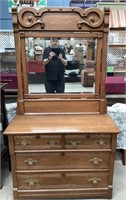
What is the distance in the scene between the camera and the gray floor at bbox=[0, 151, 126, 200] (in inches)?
75.1

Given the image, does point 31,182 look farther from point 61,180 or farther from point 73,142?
point 73,142

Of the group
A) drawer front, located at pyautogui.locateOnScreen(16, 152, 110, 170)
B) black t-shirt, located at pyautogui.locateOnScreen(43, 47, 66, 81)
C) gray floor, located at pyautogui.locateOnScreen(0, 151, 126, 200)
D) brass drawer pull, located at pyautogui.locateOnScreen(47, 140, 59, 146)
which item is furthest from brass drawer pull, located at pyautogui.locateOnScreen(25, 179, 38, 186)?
black t-shirt, located at pyautogui.locateOnScreen(43, 47, 66, 81)

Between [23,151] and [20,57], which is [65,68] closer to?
[20,57]

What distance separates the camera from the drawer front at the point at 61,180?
5.79 feet

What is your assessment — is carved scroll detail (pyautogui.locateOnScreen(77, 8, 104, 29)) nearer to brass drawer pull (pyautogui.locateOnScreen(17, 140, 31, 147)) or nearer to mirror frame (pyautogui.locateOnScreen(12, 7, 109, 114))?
mirror frame (pyautogui.locateOnScreen(12, 7, 109, 114))

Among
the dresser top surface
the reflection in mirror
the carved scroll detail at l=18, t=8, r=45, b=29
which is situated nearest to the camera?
the dresser top surface

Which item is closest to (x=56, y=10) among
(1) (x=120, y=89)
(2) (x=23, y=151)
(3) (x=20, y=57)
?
(3) (x=20, y=57)

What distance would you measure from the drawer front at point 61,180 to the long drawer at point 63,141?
0.27 metres

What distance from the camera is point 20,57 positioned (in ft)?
6.07

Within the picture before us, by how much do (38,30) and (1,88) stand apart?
2.21 ft

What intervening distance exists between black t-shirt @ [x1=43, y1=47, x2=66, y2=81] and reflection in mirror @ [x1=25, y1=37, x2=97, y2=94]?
0.03 meters

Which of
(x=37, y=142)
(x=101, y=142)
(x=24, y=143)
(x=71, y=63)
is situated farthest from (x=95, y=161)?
(x=71, y=63)

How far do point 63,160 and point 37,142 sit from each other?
11.1 inches

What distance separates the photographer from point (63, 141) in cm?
166
